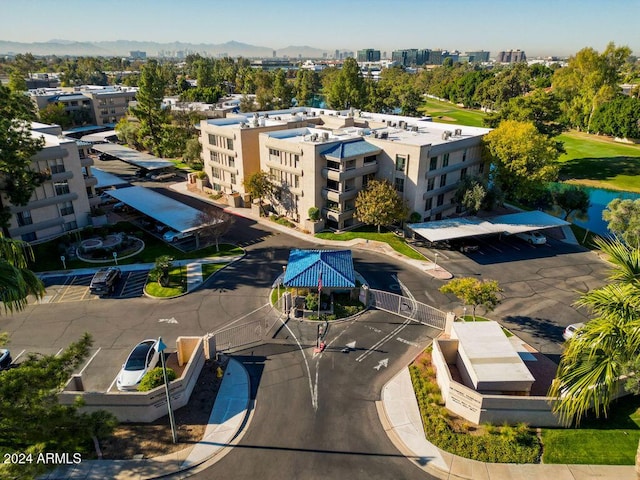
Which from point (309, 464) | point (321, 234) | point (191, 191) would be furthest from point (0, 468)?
point (191, 191)

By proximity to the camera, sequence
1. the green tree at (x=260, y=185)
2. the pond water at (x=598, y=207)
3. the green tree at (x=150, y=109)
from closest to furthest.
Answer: the green tree at (x=260, y=185)
the pond water at (x=598, y=207)
the green tree at (x=150, y=109)

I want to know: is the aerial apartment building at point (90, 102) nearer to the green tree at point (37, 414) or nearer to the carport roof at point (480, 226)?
the carport roof at point (480, 226)

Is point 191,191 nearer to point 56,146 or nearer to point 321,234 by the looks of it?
point 56,146

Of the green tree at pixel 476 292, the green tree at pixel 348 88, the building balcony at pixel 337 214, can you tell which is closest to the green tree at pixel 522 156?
the building balcony at pixel 337 214

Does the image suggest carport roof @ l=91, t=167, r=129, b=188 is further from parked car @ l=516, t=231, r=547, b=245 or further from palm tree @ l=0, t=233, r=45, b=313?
parked car @ l=516, t=231, r=547, b=245

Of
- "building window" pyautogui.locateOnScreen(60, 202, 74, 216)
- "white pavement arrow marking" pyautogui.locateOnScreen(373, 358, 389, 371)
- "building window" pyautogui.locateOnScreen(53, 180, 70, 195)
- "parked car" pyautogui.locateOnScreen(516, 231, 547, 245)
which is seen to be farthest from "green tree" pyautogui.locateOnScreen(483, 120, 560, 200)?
"building window" pyautogui.locateOnScreen(60, 202, 74, 216)

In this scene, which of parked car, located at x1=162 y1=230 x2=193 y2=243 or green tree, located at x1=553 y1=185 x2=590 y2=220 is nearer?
parked car, located at x1=162 y1=230 x2=193 y2=243
